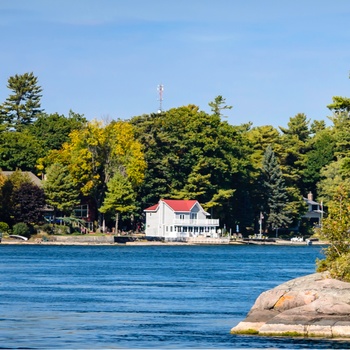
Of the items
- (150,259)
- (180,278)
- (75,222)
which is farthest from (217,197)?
(180,278)

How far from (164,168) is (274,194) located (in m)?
19.4

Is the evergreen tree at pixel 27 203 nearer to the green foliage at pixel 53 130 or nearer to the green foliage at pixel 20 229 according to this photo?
the green foliage at pixel 20 229

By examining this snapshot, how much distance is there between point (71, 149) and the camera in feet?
421

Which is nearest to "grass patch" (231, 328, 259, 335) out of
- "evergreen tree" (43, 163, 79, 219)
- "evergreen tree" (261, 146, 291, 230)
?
"evergreen tree" (43, 163, 79, 219)

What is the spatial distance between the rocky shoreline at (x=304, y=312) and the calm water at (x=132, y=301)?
1.73 feet

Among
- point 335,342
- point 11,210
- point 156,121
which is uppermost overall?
point 156,121

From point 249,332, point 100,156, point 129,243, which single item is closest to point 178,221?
point 129,243

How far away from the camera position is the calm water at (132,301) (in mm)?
34344

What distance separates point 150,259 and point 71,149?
36910 millimetres

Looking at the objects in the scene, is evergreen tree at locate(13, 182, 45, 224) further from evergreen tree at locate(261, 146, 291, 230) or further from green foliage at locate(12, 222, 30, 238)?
evergreen tree at locate(261, 146, 291, 230)

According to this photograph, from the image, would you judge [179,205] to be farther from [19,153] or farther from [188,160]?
[19,153]

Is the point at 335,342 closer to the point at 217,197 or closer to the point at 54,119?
the point at 217,197

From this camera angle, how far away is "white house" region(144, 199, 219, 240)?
434ft

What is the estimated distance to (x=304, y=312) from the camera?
34406 mm
